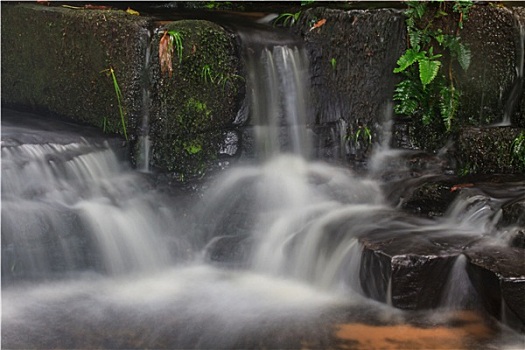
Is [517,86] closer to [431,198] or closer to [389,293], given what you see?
[431,198]

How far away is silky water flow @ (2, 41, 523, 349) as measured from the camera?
5406mm

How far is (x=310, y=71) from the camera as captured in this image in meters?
8.24

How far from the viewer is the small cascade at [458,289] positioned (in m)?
5.73

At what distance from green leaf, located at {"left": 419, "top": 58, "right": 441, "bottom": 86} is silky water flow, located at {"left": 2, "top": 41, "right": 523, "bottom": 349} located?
1164mm

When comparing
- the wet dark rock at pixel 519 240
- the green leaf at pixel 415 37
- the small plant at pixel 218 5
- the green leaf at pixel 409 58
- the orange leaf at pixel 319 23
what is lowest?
the wet dark rock at pixel 519 240

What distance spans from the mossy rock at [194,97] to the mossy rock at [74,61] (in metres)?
0.27

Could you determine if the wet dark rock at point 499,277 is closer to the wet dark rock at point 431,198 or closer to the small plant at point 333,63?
the wet dark rock at point 431,198

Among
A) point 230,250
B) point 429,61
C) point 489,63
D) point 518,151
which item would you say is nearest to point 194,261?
point 230,250

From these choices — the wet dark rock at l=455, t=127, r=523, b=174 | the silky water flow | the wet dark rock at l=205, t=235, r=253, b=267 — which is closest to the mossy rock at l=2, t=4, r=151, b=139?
the silky water flow

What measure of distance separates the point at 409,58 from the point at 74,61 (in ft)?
11.6

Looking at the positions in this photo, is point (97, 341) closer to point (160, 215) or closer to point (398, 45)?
point (160, 215)

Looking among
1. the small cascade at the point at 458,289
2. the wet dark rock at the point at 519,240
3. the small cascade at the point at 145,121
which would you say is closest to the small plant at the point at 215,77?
the small cascade at the point at 145,121

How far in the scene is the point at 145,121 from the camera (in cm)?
732

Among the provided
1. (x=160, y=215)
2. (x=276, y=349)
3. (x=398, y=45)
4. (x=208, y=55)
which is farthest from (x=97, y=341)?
(x=398, y=45)
